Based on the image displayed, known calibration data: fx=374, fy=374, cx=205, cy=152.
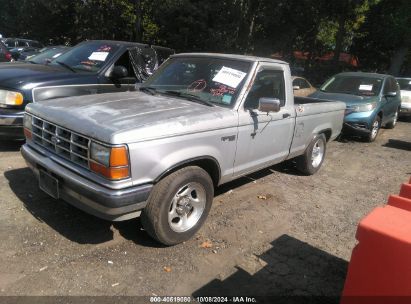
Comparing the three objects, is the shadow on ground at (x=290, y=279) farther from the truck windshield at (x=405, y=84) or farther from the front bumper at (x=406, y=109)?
the truck windshield at (x=405, y=84)

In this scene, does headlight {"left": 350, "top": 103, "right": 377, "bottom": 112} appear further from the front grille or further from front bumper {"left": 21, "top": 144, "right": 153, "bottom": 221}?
the front grille

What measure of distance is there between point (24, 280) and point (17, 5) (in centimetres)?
4562

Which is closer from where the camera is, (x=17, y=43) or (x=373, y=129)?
(x=373, y=129)

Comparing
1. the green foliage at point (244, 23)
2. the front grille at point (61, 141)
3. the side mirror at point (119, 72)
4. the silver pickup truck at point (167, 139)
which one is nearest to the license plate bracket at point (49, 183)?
the silver pickup truck at point (167, 139)

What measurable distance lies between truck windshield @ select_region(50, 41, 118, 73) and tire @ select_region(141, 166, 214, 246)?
3.61 m

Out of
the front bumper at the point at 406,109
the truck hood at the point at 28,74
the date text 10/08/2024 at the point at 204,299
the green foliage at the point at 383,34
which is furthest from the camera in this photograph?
the green foliage at the point at 383,34

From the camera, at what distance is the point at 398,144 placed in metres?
9.80

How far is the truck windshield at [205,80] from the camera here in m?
4.29

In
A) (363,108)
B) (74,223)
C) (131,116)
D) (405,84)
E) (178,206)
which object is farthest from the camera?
(405,84)

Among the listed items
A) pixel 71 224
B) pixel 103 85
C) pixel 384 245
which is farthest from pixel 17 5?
pixel 384 245

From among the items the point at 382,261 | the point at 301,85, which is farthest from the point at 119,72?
the point at 301,85

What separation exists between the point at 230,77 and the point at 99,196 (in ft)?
6.95

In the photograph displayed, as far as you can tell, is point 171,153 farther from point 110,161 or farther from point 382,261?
point 382,261

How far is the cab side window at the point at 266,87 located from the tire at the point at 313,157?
1.37 metres
